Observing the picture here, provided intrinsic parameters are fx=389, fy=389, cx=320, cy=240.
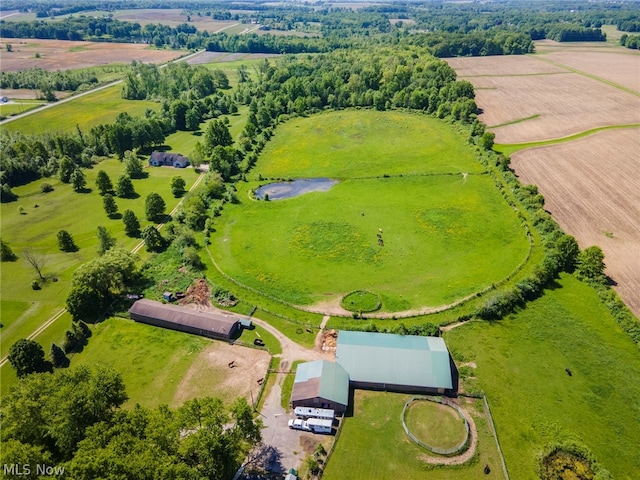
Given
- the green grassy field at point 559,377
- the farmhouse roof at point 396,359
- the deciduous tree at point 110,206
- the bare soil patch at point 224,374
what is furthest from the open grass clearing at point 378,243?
the deciduous tree at point 110,206

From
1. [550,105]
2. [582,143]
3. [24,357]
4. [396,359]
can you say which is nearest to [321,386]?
[396,359]

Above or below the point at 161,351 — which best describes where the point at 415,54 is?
above

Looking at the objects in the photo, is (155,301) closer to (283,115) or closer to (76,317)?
(76,317)

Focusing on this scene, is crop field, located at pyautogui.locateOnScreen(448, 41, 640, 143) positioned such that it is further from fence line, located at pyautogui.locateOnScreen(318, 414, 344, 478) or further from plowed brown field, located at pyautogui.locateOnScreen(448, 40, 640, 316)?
fence line, located at pyautogui.locateOnScreen(318, 414, 344, 478)

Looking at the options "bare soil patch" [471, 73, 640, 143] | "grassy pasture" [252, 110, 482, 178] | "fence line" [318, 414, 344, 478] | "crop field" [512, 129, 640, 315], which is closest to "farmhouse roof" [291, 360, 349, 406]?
"fence line" [318, 414, 344, 478]

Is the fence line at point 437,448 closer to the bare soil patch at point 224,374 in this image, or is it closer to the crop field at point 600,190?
the bare soil patch at point 224,374

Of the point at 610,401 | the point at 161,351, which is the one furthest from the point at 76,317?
the point at 610,401
